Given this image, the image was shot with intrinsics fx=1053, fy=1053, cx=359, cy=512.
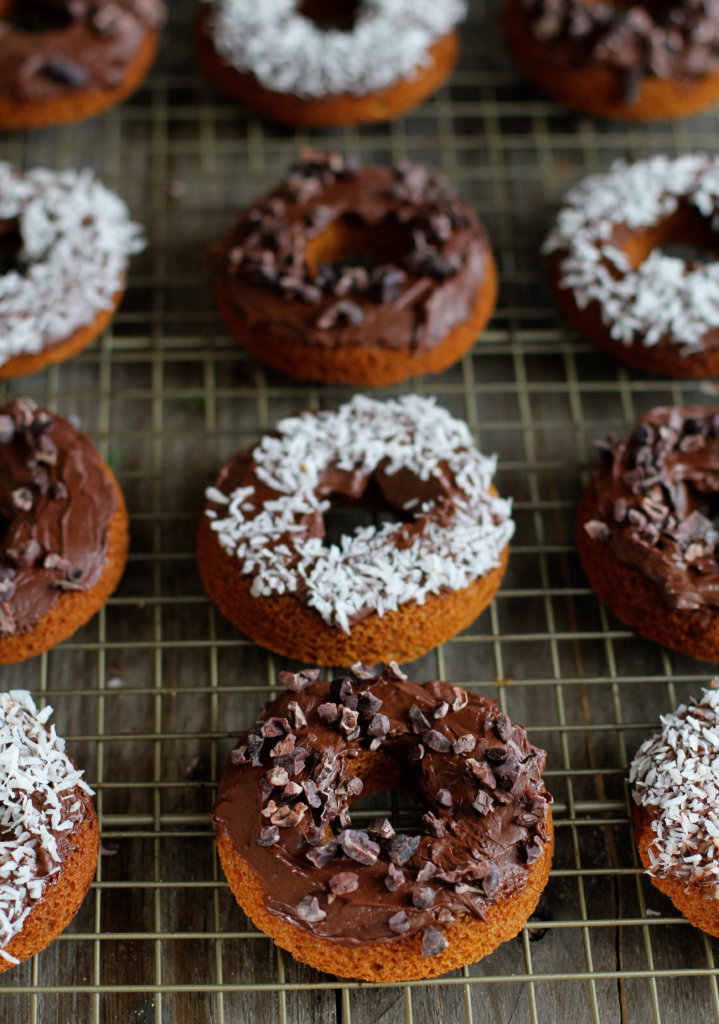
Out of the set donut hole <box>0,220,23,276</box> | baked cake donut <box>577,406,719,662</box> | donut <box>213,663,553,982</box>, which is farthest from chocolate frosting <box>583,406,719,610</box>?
donut hole <box>0,220,23,276</box>

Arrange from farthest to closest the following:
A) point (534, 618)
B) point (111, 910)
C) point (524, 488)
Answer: point (524, 488), point (534, 618), point (111, 910)

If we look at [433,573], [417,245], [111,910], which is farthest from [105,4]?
[111,910]

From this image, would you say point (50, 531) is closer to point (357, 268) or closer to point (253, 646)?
point (253, 646)

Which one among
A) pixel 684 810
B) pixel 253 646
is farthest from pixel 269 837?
pixel 684 810

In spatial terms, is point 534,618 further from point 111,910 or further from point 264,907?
point 111,910

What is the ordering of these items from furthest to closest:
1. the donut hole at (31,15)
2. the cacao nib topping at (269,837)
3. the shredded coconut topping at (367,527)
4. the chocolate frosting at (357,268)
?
the donut hole at (31,15) → the chocolate frosting at (357,268) → the shredded coconut topping at (367,527) → the cacao nib topping at (269,837)

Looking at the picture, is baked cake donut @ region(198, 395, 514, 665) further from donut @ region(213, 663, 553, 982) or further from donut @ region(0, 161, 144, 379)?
donut @ region(0, 161, 144, 379)

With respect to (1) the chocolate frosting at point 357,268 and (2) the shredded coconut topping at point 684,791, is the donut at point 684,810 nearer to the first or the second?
(2) the shredded coconut topping at point 684,791

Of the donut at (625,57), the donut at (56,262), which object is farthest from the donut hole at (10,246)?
the donut at (625,57)
